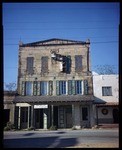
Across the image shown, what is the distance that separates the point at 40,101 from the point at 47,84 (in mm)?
2800

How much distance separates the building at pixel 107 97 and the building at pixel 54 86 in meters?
1.03

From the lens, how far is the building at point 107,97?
86.9 ft

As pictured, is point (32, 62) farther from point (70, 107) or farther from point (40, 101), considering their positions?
point (70, 107)

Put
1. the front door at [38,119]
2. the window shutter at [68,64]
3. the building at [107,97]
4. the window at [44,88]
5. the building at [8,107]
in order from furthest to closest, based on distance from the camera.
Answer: the window shutter at [68,64] → the window at [44,88] → the building at [107,97] → the front door at [38,119] → the building at [8,107]

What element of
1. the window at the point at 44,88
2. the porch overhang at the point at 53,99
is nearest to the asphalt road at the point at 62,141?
the porch overhang at the point at 53,99

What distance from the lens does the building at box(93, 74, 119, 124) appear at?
86.9 feet

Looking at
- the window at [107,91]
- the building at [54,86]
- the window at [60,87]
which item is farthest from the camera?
the window at [107,91]

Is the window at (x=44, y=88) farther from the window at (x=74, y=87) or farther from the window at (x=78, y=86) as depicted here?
the window at (x=78, y=86)

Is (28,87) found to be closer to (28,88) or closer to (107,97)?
(28,88)

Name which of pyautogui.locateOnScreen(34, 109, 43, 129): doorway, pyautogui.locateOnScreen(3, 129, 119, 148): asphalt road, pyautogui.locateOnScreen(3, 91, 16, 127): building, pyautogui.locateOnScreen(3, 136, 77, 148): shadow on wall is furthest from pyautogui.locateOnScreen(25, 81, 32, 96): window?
pyautogui.locateOnScreen(3, 136, 77, 148): shadow on wall

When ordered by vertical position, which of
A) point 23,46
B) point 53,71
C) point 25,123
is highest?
point 23,46

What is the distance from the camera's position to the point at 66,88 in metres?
27.2

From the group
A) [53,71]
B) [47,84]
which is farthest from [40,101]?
[53,71]

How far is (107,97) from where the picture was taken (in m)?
27.4
